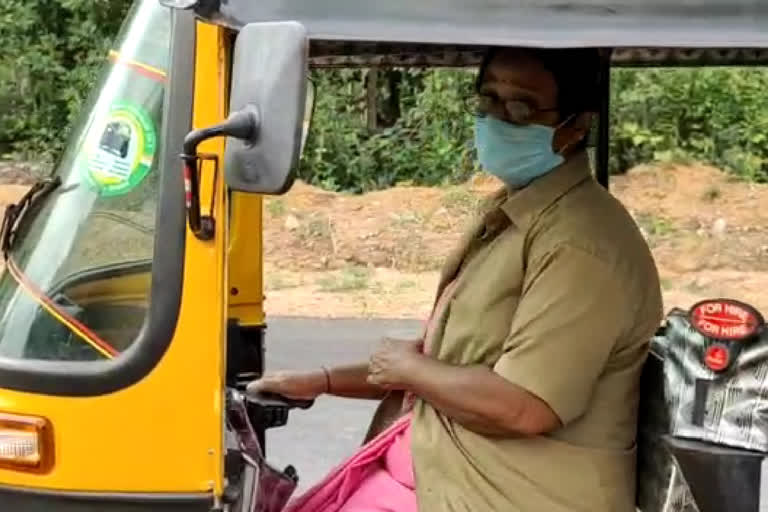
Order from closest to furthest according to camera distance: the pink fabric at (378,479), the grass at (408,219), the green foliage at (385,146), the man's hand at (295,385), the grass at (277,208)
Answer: the pink fabric at (378,479)
the man's hand at (295,385)
the grass at (277,208)
the grass at (408,219)
the green foliage at (385,146)

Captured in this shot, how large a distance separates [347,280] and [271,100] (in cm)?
1027

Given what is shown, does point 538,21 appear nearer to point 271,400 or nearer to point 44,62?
point 271,400

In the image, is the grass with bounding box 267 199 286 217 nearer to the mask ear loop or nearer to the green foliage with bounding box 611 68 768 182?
the green foliage with bounding box 611 68 768 182

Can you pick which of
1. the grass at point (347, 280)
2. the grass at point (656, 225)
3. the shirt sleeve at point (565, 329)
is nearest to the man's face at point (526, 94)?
the shirt sleeve at point (565, 329)

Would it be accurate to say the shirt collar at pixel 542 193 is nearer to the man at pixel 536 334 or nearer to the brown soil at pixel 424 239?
the man at pixel 536 334

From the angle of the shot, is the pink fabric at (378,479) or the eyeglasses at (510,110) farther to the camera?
the pink fabric at (378,479)

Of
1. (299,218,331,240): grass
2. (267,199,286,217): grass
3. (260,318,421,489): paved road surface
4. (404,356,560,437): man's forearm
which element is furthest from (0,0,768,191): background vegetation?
(404,356,560,437): man's forearm

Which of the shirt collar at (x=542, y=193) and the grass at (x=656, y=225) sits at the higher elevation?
the shirt collar at (x=542, y=193)

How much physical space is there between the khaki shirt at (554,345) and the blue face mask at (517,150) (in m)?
0.03

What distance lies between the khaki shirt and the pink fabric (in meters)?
0.14

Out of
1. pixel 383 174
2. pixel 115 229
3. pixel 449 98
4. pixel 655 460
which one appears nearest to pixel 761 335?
pixel 655 460

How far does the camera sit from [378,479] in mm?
3029

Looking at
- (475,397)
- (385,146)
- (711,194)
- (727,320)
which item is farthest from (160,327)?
(385,146)

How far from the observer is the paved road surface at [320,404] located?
675 centimetres
